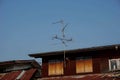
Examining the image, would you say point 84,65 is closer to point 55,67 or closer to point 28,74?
point 55,67

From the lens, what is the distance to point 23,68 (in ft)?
92.9

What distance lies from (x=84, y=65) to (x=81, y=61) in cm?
48

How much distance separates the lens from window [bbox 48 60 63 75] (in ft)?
83.0

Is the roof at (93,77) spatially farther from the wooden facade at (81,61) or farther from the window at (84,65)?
the window at (84,65)

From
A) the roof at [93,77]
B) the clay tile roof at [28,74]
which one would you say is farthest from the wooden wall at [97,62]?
the clay tile roof at [28,74]

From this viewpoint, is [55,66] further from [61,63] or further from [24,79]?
[24,79]

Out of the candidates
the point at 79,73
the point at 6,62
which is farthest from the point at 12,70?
the point at 79,73

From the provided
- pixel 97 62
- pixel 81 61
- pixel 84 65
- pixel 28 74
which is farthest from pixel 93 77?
pixel 28 74

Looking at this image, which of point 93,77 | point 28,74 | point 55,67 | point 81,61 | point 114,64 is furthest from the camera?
point 28,74

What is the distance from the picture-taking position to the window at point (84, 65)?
24.2 metres

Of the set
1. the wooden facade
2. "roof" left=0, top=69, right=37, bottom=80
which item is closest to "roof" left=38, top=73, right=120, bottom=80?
the wooden facade

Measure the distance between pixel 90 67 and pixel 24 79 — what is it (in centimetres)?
615

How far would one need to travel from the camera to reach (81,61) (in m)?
24.6

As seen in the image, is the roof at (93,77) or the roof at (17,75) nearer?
the roof at (93,77)
